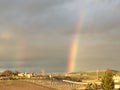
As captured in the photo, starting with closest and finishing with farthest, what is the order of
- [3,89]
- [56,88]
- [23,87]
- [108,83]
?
[108,83] < [3,89] < [23,87] < [56,88]

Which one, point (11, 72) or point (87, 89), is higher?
point (11, 72)

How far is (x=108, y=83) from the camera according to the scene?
57344 mm

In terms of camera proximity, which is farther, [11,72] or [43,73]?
[43,73]

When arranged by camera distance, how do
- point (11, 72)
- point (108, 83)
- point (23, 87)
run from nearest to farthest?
1. point (108, 83)
2. point (23, 87)
3. point (11, 72)

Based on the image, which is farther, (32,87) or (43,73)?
(43,73)

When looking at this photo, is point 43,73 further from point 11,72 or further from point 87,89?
point 87,89

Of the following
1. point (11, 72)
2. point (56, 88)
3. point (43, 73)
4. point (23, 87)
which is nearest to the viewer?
Result: point (23, 87)

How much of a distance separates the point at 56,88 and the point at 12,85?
1282cm

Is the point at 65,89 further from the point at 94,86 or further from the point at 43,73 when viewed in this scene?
the point at 43,73

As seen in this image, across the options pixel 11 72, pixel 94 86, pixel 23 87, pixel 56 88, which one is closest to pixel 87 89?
pixel 94 86

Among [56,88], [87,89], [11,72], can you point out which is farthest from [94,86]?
[11,72]

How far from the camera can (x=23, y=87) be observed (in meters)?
78.4

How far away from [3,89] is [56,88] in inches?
675

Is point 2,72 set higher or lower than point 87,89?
higher
